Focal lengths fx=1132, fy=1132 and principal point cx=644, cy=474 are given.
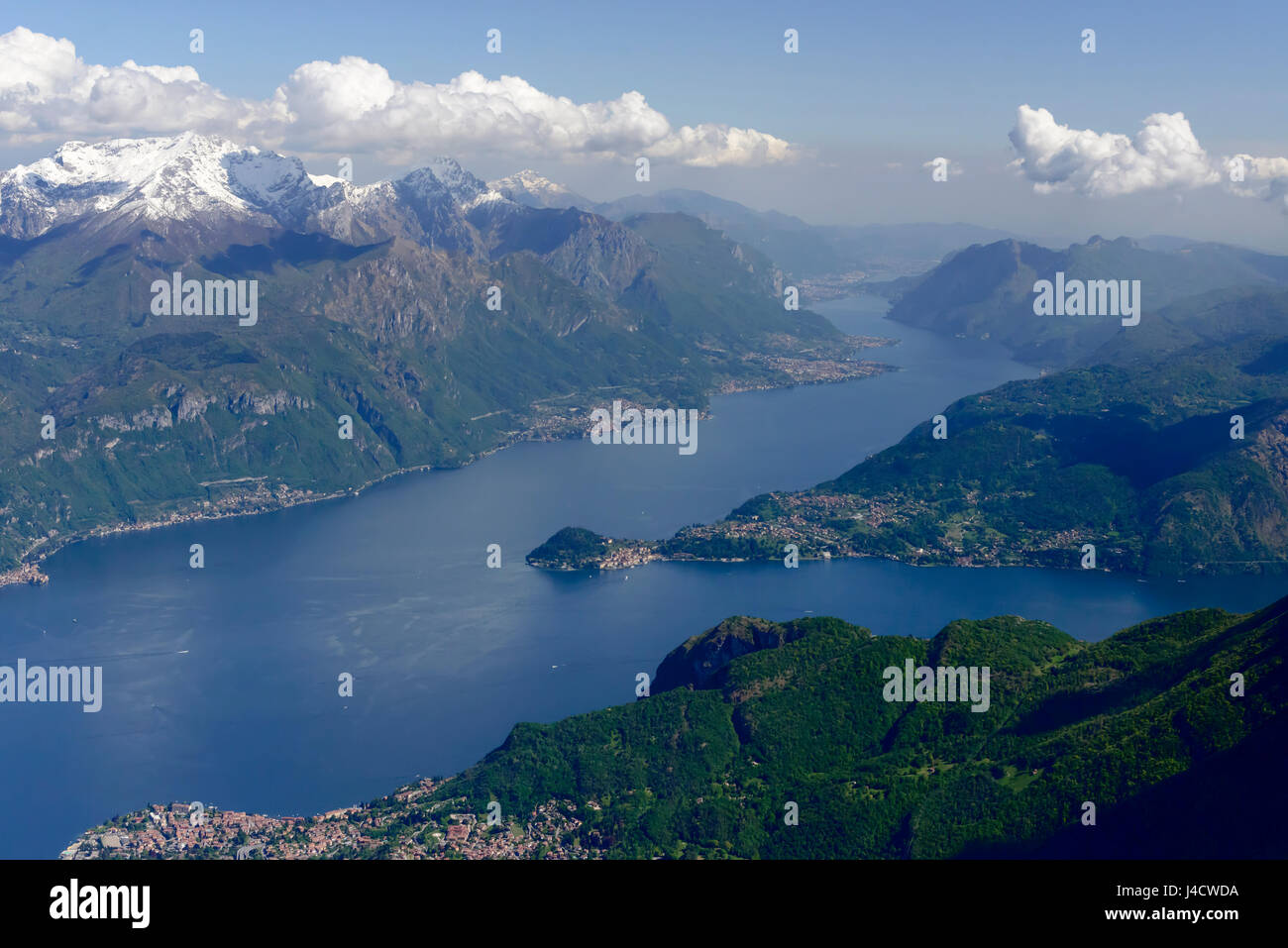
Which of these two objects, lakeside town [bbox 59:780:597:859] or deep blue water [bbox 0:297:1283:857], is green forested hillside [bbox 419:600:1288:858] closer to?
lakeside town [bbox 59:780:597:859]

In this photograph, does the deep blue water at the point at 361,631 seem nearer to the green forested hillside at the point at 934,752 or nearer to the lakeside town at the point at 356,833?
the lakeside town at the point at 356,833

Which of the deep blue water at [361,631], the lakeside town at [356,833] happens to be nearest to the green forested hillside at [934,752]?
the lakeside town at [356,833]

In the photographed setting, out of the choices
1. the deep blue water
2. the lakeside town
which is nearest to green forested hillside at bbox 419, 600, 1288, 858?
the lakeside town

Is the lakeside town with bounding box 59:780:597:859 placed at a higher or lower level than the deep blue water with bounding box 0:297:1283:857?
lower

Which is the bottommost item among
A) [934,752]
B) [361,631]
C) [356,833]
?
[356,833]

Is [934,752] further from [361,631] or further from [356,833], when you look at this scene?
[361,631]

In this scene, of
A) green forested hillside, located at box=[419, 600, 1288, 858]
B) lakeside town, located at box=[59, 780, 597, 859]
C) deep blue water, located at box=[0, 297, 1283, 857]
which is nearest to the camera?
green forested hillside, located at box=[419, 600, 1288, 858]

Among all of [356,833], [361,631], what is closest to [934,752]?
[356,833]
